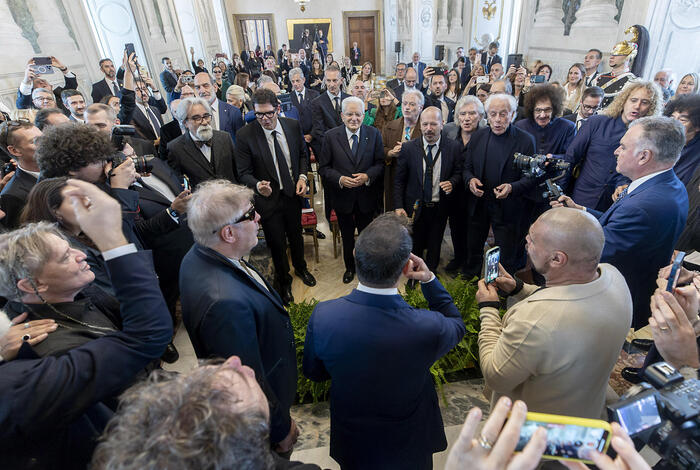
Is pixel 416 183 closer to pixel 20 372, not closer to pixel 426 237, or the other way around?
pixel 426 237

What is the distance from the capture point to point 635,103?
2.99 m

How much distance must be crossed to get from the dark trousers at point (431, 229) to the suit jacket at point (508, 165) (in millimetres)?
334

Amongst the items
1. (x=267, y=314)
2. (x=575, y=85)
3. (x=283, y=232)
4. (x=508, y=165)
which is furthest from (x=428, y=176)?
(x=575, y=85)

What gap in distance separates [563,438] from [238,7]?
24626mm

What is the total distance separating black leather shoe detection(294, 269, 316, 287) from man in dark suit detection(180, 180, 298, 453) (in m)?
2.10

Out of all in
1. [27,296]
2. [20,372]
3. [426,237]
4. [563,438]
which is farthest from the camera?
[426,237]

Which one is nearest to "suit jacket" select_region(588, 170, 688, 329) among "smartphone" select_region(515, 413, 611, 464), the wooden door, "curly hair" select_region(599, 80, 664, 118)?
"curly hair" select_region(599, 80, 664, 118)

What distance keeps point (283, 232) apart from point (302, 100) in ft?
10.9

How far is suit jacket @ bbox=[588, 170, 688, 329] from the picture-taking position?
2078mm

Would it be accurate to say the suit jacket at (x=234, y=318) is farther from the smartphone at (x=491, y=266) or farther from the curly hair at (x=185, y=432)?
the smartphone at (x=491, y=266)

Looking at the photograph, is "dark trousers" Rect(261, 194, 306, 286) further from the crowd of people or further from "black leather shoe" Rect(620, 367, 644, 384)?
"black leather shoe" Rect(620, 367, 644, 384)

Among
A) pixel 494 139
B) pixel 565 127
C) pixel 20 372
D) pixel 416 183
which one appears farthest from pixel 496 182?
pixel 20 372

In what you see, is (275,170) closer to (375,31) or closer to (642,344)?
(642,344)

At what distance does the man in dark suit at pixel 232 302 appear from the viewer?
1486mm
